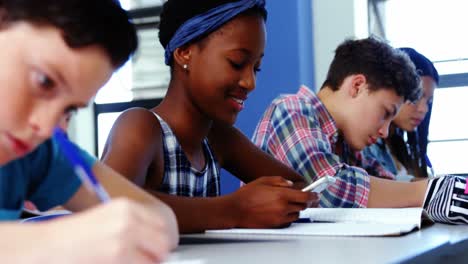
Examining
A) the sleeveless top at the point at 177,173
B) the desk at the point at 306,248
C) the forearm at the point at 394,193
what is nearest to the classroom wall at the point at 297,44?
the forearm at the point at 394,193

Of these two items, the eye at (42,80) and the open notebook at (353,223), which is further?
the open notebook at (353,223)

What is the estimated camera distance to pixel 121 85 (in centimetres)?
353

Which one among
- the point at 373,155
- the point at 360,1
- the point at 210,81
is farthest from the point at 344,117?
the point at 360,1

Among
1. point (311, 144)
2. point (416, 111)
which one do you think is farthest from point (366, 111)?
point (416, 111)

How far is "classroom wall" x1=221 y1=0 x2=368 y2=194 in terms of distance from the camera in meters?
2.58

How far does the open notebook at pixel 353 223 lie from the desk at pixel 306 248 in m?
0.03

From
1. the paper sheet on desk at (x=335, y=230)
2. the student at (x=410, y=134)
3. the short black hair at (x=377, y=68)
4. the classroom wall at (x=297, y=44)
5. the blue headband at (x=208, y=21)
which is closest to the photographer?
the paper sheet on desk at (x=335, y=230)

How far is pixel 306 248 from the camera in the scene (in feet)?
2.91

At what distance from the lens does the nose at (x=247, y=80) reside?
4.38 ft

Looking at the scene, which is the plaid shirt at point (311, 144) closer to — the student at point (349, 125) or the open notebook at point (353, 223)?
the student at point (349, 125)

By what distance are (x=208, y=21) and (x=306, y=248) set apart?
567mm

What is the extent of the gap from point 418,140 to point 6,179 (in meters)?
1.93

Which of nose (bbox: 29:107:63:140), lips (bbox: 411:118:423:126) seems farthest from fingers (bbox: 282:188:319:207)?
lips (bbox: 411:118:423:126)

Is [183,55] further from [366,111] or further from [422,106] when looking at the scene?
[422,106]
